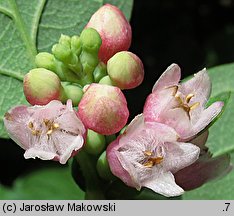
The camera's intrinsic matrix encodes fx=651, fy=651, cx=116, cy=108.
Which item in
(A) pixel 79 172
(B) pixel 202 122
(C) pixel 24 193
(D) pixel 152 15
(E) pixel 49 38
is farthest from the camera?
(D) pixel 152 15

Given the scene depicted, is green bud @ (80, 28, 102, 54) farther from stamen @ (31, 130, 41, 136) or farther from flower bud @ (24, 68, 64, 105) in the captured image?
stamen @ (31, 130, 41, 136)

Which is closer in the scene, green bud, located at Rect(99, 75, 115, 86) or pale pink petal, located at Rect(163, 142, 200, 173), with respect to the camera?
pale pink petal, located at Rect(163, 142, 200, 173)

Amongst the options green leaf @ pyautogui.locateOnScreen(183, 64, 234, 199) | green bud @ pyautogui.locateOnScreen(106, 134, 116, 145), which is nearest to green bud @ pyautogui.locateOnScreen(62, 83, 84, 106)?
green bud @ pyautogui.locateOnScreen(106, 134, 116, 145)

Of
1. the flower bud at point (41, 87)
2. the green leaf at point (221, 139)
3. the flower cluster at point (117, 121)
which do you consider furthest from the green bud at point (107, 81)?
the green leaf at point (221, 139)

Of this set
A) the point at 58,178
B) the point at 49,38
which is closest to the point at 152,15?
the point at 58,178

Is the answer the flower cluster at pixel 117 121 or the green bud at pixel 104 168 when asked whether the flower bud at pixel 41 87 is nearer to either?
the flower cluster at pixel 117 121
